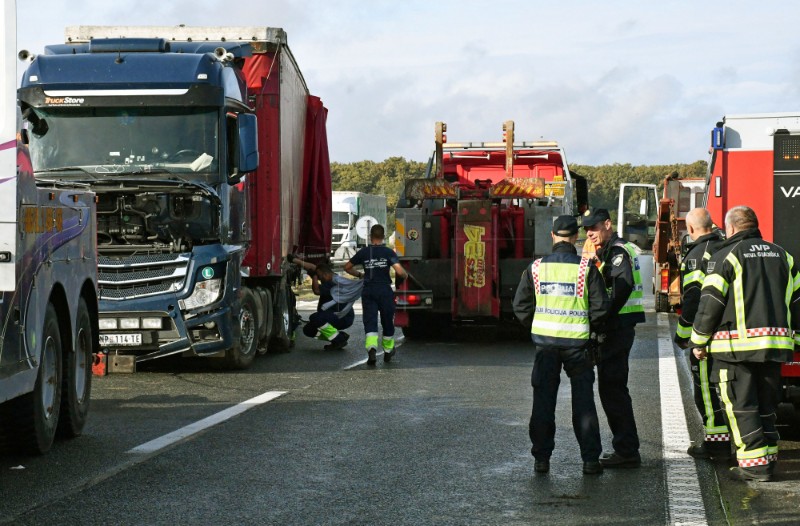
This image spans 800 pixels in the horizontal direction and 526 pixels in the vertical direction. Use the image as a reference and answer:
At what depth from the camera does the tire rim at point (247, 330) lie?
1451 centimetres

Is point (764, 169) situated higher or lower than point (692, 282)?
higher

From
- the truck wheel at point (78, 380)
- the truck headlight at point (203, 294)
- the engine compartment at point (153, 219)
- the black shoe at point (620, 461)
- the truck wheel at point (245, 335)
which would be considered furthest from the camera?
the truck wheel at point (245, 335)

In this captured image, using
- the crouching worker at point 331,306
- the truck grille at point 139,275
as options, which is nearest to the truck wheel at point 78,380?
the truck grille at point 139,275

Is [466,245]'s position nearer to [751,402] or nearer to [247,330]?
[247,330]

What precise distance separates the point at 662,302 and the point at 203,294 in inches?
518

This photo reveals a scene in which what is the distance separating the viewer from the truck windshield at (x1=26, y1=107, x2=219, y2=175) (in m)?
13.2

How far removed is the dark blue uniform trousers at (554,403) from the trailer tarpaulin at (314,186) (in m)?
10.3

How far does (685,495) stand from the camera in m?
7.36

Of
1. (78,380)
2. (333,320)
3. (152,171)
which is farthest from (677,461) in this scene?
(333,320)

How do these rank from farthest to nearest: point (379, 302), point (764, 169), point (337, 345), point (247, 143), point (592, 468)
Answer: point (337, 345)
point (379, 302)
point (247, 143)
point (764, 169)
point (592, 468)

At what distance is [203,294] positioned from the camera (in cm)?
1323

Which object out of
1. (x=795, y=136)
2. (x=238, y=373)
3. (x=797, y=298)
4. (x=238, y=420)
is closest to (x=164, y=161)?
(x=238, y=373)

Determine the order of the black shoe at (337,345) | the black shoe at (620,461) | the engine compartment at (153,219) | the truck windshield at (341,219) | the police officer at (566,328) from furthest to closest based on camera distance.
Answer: the truck windshield at (341,219) < the black shoe at (337,345) < the engine compartment at (153,219) < the black shoe at (620,461) < the police officer at (566,328)

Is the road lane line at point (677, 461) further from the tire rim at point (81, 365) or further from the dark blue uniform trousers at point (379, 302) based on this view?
the tire rim at point (81, 365)
